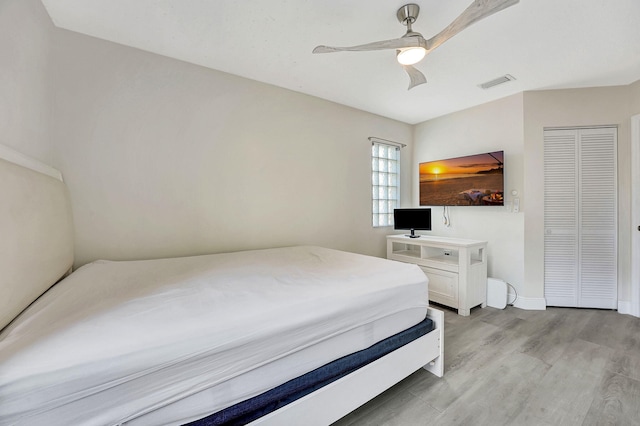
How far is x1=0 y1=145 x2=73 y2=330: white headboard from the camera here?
99 centimetres

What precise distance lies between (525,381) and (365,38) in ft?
8.72

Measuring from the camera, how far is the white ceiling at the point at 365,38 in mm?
1693

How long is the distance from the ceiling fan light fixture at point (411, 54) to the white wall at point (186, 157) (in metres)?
1.42

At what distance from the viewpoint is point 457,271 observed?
281 centimetres

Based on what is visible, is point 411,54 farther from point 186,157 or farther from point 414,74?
point 186,157

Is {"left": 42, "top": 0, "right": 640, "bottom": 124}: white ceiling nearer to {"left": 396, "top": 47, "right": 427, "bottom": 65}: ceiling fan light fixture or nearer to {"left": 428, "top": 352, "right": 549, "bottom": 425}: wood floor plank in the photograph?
{"left": 396, "top": 47, "right": 427, "bottom": 65}: ceiling fan light fixture

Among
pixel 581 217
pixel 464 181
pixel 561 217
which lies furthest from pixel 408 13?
pixel 581 217

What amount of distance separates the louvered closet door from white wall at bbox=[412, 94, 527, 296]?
12.1 inches

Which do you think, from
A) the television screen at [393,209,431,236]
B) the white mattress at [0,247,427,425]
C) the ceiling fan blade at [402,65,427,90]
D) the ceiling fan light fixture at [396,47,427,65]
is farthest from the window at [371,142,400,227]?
the white mattress at [0,247,427,425]

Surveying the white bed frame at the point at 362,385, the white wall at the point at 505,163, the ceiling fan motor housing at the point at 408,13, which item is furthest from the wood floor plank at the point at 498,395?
the ceiling fan motor housing at the point at 408,13

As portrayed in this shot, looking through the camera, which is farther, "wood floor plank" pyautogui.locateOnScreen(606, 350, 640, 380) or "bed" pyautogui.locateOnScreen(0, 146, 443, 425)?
"wood floor plank" pyautogui.locateOnScreen(606, 350, 640, 380)

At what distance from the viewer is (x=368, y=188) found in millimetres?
3564

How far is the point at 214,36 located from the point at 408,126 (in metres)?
3.04

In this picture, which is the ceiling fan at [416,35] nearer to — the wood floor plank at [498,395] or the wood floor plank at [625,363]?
the wood floor plank at [498,395]
